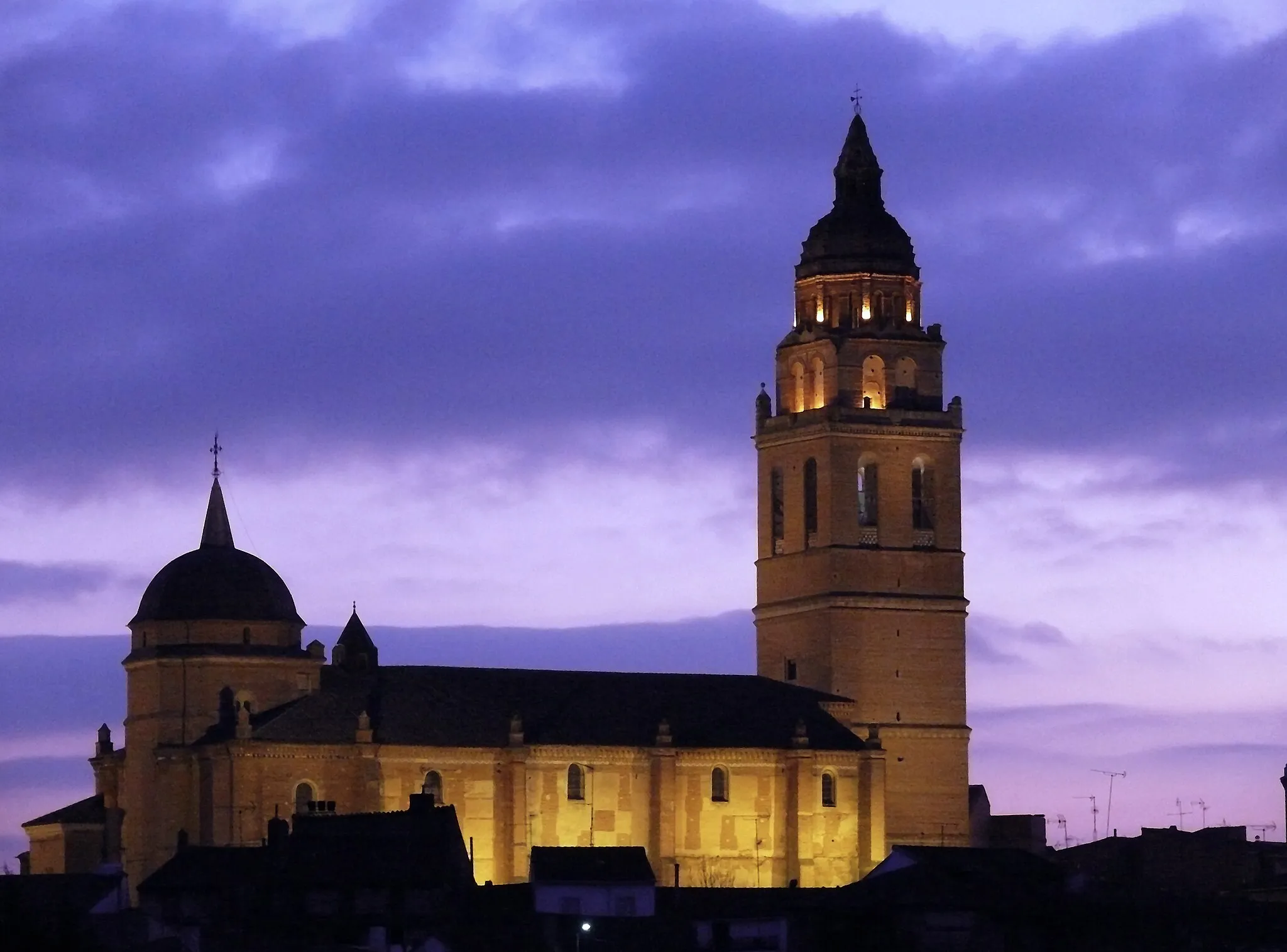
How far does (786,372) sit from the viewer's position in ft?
487

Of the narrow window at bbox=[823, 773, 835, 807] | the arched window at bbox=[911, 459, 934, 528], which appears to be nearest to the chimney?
the narrow window at bbox=[823, 773, 835, 807]

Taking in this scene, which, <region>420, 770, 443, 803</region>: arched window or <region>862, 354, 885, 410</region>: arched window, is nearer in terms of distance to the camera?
<region>420, 770, 443, 803</region>: arched window

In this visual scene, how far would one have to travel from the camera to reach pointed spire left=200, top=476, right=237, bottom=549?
143750 mm

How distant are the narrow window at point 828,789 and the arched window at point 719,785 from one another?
3048mm

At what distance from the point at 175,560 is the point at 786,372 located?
21.7m

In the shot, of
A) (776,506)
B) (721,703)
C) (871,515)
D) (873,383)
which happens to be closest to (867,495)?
(871,515)

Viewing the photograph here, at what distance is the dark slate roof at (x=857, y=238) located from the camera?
147750mm

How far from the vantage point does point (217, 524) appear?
5669 inches

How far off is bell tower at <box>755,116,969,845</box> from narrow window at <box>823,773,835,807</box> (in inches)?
145

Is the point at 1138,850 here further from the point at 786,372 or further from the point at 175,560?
the point at 175,560

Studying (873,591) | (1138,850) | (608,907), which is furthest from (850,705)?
(608,907)

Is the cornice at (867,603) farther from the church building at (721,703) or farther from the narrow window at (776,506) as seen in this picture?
the narrow window at (776,506)

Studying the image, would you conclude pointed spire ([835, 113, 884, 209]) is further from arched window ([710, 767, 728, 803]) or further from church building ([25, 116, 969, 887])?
arched window ([710, 767, 728, 803])

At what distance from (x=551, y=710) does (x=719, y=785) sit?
18.8 feet
